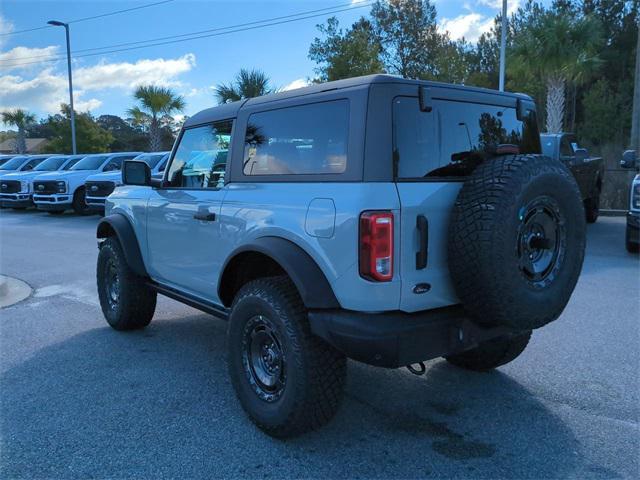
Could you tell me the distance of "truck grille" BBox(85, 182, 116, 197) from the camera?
49.9ft

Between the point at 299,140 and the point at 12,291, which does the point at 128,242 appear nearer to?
the point at 299,140

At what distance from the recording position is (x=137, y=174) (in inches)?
181

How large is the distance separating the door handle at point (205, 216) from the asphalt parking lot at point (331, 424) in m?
1.20

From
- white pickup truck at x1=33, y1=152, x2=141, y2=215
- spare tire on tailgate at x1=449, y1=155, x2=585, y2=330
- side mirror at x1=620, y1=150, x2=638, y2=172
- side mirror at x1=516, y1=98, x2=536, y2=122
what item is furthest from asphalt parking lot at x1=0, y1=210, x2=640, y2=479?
white pickup truck at x1=33, y1=152, x2=141, y2=215

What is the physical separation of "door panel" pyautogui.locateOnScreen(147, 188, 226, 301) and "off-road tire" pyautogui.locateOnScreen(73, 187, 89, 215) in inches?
531

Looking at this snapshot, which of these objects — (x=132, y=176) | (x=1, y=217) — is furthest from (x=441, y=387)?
(x=1, y=217)

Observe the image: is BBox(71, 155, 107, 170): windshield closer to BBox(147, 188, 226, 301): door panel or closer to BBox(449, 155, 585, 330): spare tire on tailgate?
BBox(147, 188, 226, 301): door panel

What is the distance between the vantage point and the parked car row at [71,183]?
15422 millimetres

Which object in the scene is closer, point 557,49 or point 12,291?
point 12,291

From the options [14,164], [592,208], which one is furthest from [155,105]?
[592,208]

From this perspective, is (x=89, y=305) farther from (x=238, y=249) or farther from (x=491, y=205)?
(x=491, y=205)

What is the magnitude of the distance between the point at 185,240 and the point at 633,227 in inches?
286

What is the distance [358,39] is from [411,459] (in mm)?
26202

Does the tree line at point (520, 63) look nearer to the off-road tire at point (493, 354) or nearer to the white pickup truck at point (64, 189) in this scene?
the white pickup truck at point (64, 189)
